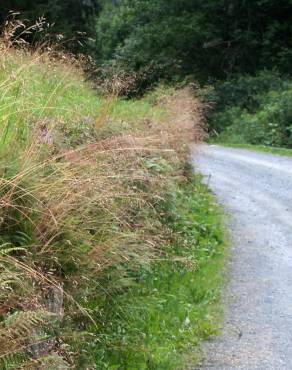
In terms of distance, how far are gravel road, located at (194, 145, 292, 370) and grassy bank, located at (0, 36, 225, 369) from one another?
252mm

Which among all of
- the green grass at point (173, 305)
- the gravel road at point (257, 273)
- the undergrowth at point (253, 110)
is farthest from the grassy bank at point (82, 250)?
the undergrowth at point (253, 110)

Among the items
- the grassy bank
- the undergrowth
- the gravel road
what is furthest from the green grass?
the undergrowth

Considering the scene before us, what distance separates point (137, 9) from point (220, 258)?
2853 centimetres

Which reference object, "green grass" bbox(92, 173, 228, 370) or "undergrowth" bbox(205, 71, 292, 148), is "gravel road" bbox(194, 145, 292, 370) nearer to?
"green grass" bbox(92, 173, 228, 370)

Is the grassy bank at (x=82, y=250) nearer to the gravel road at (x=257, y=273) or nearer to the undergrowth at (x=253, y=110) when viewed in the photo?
the gravel road at (x=257, y=273)

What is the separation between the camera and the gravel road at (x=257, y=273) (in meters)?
5.86

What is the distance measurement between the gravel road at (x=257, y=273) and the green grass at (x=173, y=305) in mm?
186

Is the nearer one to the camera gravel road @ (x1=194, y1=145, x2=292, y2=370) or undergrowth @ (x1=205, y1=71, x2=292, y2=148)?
gravel road @ (x1=194, y1=145, x2=292, y2=370)

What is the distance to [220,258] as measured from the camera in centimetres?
875

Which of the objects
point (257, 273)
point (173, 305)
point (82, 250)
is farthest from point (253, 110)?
point (82, 250)

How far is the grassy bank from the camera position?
3904 mm

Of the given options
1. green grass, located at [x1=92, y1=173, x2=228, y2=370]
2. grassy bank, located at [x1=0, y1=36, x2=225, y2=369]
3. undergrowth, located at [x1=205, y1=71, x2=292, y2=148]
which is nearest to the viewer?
grassy bank, located at [x1=0, y1=36, x2=225, y2=369]

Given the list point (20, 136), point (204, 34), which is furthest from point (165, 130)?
point (204, 34)

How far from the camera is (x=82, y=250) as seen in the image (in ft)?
14.7
